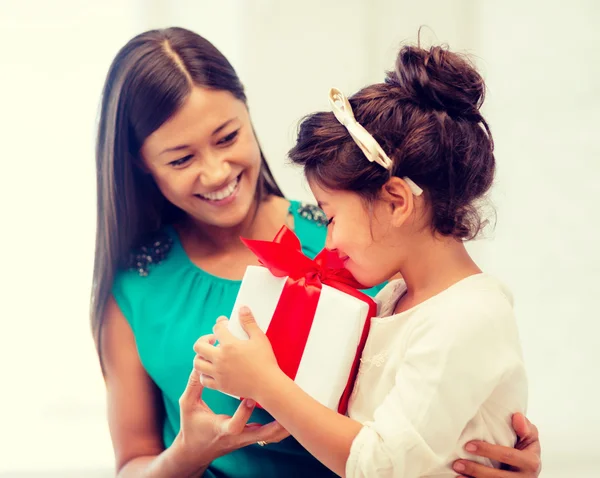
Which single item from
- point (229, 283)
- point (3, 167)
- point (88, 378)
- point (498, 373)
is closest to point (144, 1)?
point (3, 167)

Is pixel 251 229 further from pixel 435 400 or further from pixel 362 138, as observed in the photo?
pixel 435 400

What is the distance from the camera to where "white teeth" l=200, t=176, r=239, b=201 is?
149 centimetres

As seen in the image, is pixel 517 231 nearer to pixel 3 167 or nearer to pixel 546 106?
pixel 546 106

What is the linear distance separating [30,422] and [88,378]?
24 cm

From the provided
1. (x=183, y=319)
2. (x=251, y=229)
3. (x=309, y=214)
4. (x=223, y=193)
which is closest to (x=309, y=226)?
(x=309, y=214)

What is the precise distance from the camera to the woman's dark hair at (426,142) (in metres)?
1.12

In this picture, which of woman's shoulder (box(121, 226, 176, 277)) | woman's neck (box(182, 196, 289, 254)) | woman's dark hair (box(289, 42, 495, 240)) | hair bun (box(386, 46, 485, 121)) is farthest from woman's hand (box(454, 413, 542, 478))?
woman's shoulder (box(121, 226, 176, 277))

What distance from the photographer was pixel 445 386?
1032 mm

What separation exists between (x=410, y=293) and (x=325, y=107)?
43.5 inches

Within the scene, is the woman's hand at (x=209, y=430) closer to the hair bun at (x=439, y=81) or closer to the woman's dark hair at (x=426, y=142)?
the woman's dark hair at (x=426, y=142)

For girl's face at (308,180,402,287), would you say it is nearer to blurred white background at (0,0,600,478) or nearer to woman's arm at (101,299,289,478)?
woman's arm at (101,299,289,478)

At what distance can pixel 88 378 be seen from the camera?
2242mm

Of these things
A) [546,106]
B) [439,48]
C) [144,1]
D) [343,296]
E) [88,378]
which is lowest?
[88,378]

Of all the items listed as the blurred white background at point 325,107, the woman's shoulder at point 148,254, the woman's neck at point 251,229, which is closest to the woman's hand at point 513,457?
A: the woman's neck at point 251,229
